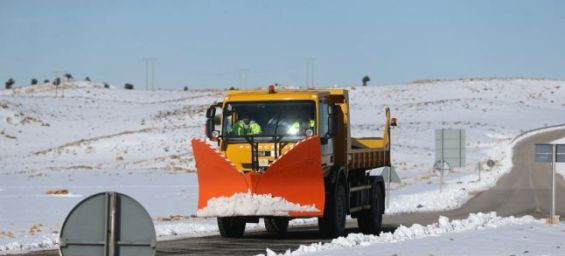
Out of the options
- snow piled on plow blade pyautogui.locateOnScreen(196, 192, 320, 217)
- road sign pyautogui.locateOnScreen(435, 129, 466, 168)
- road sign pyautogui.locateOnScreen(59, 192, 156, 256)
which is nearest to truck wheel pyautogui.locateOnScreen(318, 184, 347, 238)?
snow piled on plow blade pyautogui.locateOnScreen(196, 192, 320, 217)

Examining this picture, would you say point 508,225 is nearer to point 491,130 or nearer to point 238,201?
point 238,201

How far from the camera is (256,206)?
Result: 23.5 m

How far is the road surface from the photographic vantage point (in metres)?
22.2

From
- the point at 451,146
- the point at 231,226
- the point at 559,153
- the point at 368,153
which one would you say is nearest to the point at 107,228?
the point at 231,226

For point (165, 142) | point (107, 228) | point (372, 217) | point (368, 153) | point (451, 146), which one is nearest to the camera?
point (107, 228)

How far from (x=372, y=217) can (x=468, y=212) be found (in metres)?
12.4

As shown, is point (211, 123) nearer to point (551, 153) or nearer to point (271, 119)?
point (271, 119)

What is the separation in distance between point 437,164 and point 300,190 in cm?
2450

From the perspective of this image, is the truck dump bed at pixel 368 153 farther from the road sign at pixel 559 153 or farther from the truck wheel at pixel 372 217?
the road sign at pixel 559 153

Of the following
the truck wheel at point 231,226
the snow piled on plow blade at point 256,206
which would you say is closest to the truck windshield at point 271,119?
the snow piled on plow blade at point 256,206

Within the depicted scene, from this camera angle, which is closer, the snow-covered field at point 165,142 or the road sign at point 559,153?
the road sign at point 559,153

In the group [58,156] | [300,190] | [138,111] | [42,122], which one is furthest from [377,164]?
[138,111]

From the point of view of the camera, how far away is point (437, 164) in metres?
47.4

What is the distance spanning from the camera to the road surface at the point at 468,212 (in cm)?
2216
